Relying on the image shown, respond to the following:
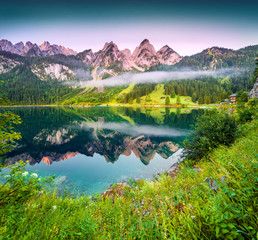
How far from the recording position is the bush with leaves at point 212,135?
9891mm

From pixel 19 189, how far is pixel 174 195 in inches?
245

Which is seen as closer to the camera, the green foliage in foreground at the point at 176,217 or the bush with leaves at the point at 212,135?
the green foliage in foreground at the point at 176,217

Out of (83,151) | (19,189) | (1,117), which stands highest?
(1,117)

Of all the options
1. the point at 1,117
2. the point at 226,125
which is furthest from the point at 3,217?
the point at 226,125

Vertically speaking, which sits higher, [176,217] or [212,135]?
[176,217]

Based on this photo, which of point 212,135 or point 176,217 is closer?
point 176,217

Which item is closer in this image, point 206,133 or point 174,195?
point 174,195

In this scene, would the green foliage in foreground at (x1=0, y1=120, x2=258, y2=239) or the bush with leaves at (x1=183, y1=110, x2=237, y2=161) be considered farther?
the bush with leaves at (x1=183, y1=110, x2=237, y2=161)

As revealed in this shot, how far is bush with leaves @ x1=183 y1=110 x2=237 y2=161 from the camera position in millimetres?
9891

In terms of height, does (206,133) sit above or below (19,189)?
below

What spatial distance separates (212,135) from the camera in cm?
1031

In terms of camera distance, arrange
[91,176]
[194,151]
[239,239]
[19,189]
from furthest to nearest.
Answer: [91,176]
[194,151]
[19,189]
[239,239]

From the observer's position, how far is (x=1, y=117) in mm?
4340

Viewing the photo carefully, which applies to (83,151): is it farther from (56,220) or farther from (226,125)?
(226,125)
